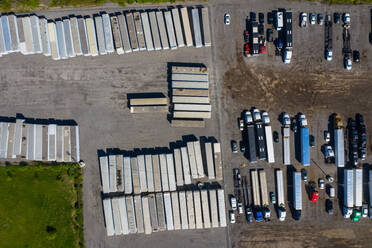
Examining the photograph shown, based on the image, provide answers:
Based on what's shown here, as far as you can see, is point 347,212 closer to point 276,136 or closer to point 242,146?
point 276,136

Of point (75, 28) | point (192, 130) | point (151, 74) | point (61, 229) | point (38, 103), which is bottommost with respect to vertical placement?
point (61, 229)

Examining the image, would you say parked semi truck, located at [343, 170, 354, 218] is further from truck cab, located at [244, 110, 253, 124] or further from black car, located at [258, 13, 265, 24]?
black car, located at [258, 13, 265, 24]

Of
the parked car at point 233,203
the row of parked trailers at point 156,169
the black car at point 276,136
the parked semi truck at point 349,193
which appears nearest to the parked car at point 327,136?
the parked semi truck at point 349,193

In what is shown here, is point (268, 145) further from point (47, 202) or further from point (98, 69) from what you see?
point (47, 202)

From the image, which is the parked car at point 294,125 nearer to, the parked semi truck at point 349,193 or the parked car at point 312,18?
the parked semi truck at point 349,193

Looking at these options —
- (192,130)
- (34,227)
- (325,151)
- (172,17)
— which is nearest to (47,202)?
(34,227)

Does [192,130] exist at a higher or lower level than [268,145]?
higher

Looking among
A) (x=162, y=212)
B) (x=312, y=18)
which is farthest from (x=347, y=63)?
(x=162, y=212)
